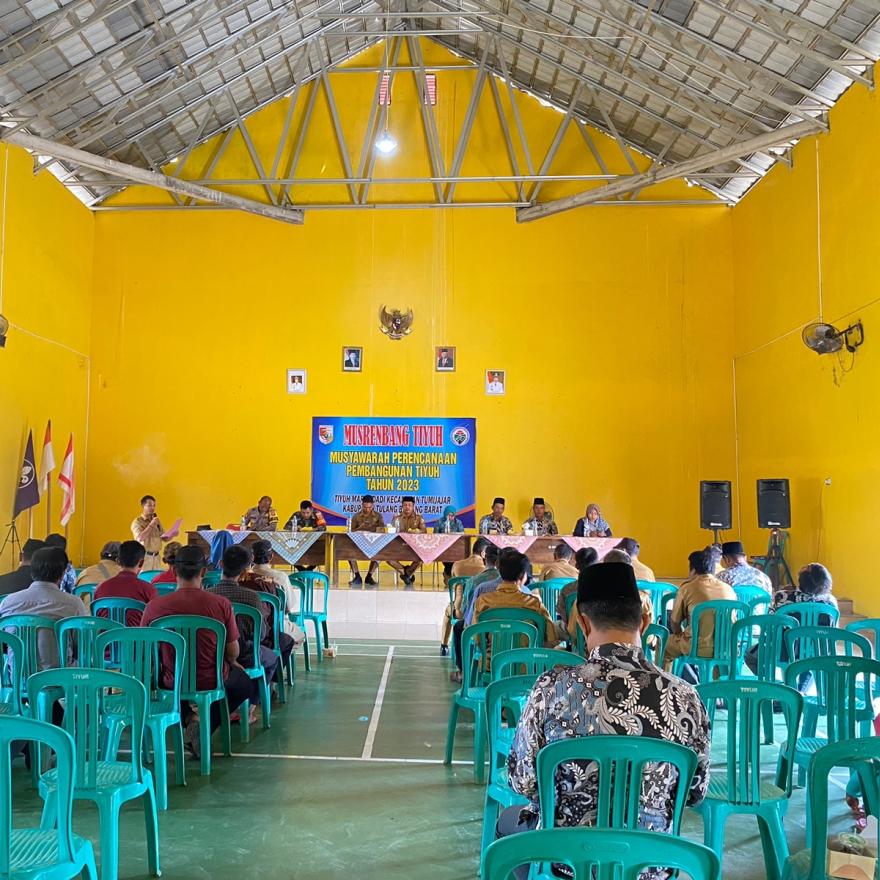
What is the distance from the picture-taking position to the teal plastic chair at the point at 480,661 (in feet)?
11.9

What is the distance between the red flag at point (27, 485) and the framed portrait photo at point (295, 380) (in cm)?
343

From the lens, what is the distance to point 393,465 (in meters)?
11.7

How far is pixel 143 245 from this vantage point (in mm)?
12016

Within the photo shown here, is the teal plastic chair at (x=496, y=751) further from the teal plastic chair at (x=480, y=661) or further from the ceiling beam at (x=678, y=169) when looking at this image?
the ceiling beam at (x=678, y=169)

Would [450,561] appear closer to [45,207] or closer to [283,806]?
[283,806]

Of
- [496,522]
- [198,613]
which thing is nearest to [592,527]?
[496,522]

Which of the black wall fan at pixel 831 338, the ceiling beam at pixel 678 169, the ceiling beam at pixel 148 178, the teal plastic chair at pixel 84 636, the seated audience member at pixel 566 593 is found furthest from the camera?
the ceiling beam at pixel 148 178

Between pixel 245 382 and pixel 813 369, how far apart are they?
24.7 feet

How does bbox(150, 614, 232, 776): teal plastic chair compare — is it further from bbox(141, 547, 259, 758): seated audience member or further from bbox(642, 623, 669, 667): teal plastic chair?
bbox(642, 623, 669, 667): teal plastic chair

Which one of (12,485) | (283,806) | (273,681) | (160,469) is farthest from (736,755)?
(160,469)

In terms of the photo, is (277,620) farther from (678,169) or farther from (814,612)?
A: (678,169)

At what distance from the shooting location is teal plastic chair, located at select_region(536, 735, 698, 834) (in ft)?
5.79

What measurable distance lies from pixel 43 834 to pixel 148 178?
31.3 feet

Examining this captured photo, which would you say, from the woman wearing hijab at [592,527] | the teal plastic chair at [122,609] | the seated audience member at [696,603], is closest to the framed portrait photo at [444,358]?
the woman wearing hijab at [592,527]
